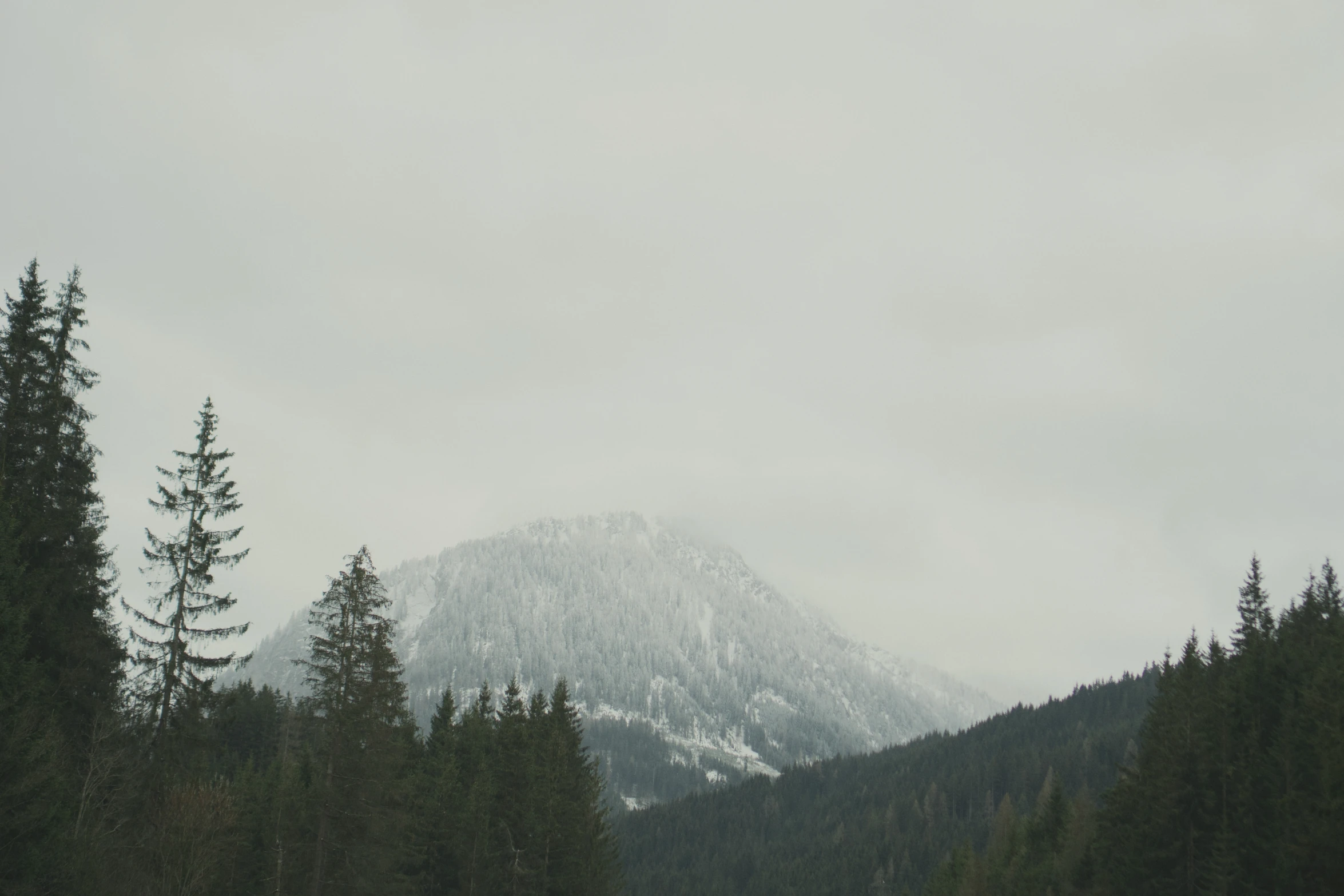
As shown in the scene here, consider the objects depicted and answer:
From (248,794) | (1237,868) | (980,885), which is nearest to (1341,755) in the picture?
(1237,868)

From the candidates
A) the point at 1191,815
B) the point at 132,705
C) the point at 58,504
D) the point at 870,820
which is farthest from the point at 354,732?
the point at 870,820

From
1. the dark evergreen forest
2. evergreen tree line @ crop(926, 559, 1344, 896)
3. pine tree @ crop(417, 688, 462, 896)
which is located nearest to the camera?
evergreen tree line @ crop(926, 559, 1344, 896)

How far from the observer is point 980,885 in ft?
241

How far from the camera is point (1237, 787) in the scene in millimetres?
36312

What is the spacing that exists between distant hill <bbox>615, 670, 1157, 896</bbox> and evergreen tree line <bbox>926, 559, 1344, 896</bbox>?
8333 centimetres

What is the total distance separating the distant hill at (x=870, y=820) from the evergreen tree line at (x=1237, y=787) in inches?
3281

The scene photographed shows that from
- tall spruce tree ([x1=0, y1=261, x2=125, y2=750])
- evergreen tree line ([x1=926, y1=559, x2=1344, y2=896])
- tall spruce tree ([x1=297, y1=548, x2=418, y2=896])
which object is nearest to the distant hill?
evergreen tree line ([x1=926, y1=559, x2=1344, y2=896])

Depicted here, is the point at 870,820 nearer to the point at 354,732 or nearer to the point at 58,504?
the point at 354,732

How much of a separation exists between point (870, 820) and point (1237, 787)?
445ft

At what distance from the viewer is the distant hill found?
13938cm

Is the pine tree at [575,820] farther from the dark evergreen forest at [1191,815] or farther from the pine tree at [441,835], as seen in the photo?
the dark evergreen forest at [1191,815]

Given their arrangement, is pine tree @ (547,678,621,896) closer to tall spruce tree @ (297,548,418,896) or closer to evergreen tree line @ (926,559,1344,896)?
tall spruce tree @ (297,548,418,896)

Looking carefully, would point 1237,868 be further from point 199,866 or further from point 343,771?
point 199,866

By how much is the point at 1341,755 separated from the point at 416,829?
3484 centimetres
